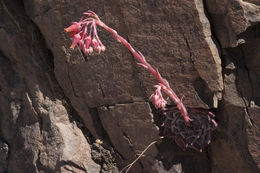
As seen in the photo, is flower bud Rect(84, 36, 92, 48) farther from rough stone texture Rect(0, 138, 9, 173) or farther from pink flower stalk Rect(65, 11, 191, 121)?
rough stone texture Rect(0, 138, 9, 173)

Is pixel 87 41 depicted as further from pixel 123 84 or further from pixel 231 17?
pixel 231 17

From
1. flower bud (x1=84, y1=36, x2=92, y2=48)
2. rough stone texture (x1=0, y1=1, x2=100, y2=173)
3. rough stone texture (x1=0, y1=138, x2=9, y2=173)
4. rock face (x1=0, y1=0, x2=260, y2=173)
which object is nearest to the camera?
flower bud (x1=84, y1=36, x2=92, y2=48)

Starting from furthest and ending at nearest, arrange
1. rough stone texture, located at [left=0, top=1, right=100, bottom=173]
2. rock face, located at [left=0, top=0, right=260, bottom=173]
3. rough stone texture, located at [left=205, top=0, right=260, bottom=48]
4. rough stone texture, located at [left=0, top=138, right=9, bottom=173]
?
1. rough stone texture, located at [left=0, top=138, right=9, bottom=173]
2. rough stone texture, located at [left=0, top=1, right=100, bottom=173]
3. rock face, located at [left=0, top=0, right=260, bottom=173]
4. rough stone texture, located at [left=205, top=0, right=260, bottom=48]

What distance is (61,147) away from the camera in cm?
298

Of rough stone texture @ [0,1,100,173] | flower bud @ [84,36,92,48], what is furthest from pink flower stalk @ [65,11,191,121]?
rough stone texture @ [0,1,100,173]

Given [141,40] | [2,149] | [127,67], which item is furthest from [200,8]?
[2,149]

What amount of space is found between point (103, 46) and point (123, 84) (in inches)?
28.2

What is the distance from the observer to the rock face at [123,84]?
2.65m

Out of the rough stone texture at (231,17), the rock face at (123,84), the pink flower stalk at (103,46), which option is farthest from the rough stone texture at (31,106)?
the rough stone texture at (231,17)

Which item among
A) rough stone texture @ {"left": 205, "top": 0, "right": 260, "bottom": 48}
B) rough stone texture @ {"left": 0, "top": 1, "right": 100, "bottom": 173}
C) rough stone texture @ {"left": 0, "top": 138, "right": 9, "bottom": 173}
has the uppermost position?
rough stone texture @ {"left": 205, "top": 0, "right": 260, "bottom": 48}

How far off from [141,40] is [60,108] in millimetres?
928

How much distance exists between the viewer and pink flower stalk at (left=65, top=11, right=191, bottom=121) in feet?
7.02

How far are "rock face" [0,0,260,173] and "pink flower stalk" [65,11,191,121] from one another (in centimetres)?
21

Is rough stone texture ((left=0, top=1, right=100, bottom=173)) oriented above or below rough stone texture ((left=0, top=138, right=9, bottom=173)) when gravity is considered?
above
